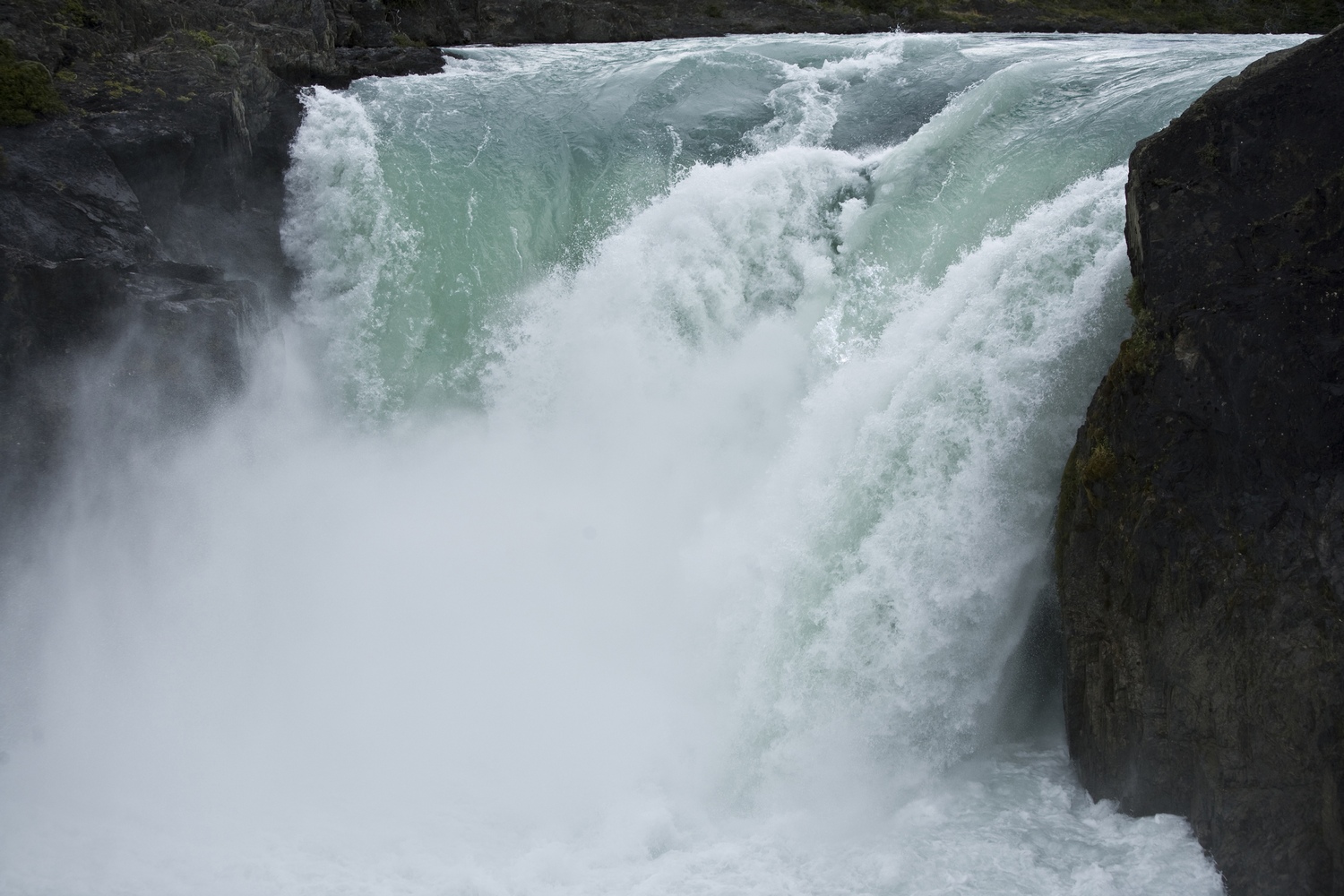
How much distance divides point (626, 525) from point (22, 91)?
8758 millimetres

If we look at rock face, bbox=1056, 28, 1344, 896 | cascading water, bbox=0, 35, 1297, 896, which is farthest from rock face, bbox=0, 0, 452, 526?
rock face, bbox=1056, 28, 1344, 896

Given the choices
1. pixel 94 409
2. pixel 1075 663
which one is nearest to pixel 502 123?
pixel 94 409

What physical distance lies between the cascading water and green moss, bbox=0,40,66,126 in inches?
119

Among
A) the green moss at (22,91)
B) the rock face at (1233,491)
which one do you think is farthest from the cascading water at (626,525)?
the green moss at (22,91)

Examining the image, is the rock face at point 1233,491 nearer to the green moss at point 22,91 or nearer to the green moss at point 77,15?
the green moss at point 22,91

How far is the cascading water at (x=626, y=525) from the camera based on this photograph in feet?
30.7

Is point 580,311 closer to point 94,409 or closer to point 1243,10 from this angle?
point 94,409

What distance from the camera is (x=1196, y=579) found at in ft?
26.6

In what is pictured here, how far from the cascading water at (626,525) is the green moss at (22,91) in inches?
119

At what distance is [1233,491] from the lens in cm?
787

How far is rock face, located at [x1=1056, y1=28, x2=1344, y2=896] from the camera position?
7535 millimetres

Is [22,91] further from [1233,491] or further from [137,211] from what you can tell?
[1233,491]

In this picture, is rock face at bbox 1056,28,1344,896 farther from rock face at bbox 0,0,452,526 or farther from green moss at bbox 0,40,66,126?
green moss at bbox 0,40,66,126

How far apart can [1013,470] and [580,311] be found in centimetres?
603
